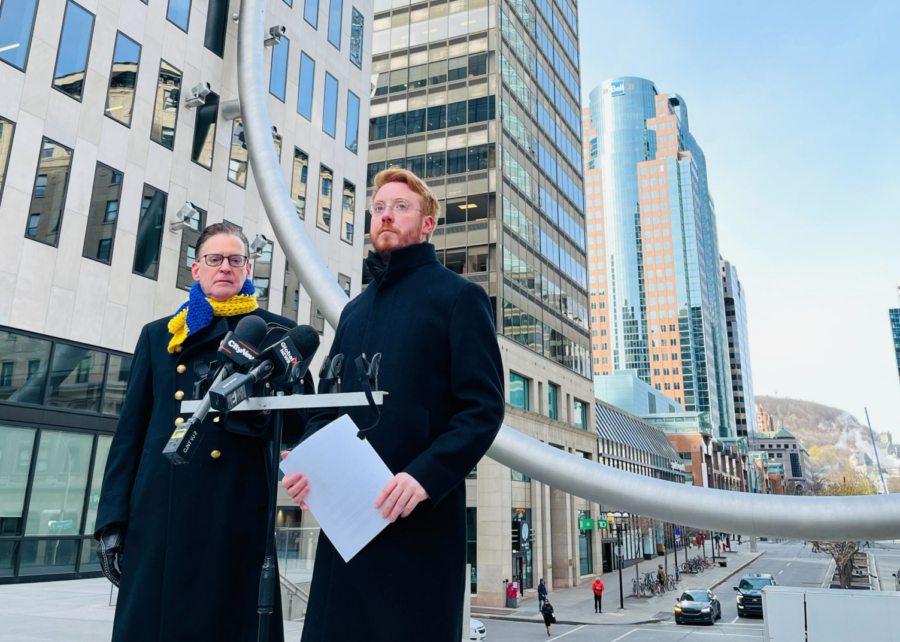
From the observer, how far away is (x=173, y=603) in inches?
104

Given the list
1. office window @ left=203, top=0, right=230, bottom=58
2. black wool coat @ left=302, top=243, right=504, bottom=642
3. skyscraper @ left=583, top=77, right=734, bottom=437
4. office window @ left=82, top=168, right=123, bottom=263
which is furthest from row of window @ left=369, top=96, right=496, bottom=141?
skyscraper @ left=583, top=77, right=734, bottom=437

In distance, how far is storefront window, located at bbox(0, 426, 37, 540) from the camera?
44.1ft

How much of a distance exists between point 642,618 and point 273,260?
22861 millimetres

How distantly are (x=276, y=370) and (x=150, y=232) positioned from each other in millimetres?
15962

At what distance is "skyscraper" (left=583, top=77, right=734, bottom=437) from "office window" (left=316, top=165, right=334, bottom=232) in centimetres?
15265

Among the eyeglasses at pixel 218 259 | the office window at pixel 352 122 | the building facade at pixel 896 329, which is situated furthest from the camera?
the building facade at pixel 896 329

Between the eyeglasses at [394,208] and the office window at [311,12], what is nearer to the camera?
the eyeglasses at [394,208]

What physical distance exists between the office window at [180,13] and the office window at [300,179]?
16.1 feet

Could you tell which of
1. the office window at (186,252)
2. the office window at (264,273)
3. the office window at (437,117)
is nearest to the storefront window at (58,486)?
the office window at (186,252)

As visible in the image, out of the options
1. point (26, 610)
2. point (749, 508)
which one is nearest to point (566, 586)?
point (26, 610)

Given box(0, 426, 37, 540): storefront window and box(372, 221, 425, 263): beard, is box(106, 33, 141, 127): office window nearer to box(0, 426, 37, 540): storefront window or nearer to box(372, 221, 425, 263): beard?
box(0, 426, 37, 540): storefront window

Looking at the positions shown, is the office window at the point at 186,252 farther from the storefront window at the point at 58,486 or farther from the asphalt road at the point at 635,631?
the asphalt road at the point at 635,631

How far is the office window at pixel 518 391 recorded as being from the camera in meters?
37.6

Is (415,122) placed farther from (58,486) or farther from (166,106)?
(58,486)
